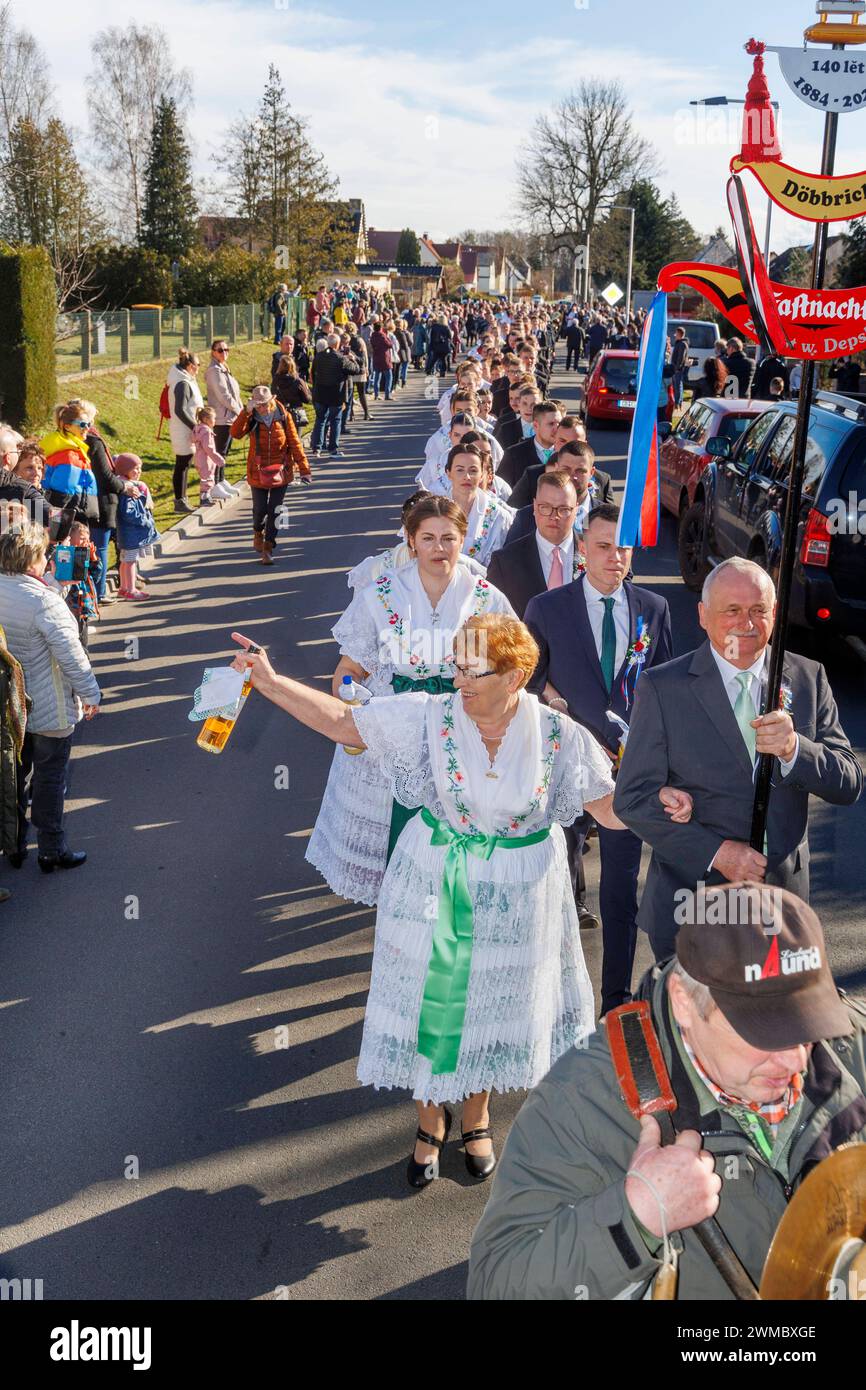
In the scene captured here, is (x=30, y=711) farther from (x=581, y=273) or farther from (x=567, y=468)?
(x=581, y=273)

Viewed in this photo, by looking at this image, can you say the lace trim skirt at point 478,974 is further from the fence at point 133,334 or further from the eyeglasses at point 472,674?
the fence at point 133,334

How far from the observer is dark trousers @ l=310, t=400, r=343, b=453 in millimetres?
23161

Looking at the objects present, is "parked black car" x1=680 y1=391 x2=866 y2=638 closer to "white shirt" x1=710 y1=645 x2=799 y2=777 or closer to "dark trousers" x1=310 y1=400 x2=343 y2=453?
"white shirt" x1=710 y1=645 x2=799 y2=777

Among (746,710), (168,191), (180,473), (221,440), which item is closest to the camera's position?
(746,710)

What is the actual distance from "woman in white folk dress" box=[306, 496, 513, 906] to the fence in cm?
1675

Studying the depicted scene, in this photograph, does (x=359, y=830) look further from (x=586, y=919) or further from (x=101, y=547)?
(x=101, y=547)

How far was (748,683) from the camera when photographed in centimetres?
417

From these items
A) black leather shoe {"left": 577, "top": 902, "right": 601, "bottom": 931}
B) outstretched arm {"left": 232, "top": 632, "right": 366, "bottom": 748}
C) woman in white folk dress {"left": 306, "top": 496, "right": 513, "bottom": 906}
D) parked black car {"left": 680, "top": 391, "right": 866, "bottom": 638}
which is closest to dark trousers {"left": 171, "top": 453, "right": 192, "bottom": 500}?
parked black car {"left": 680, "top": 391, "right": 866, "bottom": 638}

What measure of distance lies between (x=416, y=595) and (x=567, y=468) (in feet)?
7.40

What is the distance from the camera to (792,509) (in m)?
3.71

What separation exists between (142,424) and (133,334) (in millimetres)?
5201

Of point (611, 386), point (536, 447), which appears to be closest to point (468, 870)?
point (536, 447)

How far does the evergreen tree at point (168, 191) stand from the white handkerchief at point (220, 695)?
59345 mm

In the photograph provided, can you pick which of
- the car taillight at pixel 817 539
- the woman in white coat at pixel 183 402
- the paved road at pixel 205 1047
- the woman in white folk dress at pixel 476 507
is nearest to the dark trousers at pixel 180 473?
the woman in white coat at pixel 183 402
